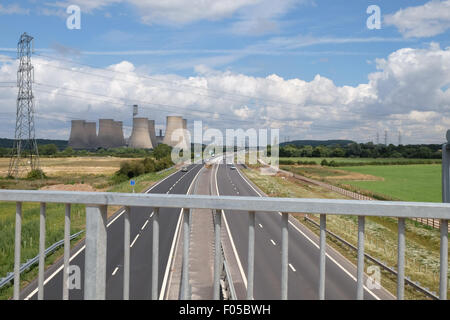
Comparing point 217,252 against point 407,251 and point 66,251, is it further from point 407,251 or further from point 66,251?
point 407,251

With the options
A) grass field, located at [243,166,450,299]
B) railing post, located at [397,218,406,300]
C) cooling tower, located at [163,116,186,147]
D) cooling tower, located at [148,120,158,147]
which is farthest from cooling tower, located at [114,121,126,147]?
railing post, located at [397,218,406,300]

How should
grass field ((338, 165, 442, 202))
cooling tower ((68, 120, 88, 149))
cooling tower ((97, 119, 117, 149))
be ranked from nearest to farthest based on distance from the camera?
grass field ((338, 165, 442, 202)) < cooling tower ((68, 120, 88, 149)) < cooling tower ((97, 119, 117, 149))

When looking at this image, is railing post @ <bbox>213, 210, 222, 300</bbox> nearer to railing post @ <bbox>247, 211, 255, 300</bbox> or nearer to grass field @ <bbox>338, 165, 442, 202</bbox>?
railing post @ <bbox>247, 211, 255, 300</bbox>

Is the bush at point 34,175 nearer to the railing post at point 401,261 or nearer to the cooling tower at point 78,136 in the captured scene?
the railing post at point 401,261

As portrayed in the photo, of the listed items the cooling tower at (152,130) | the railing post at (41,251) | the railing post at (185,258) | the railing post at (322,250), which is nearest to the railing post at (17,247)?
the railing post at (41,251)

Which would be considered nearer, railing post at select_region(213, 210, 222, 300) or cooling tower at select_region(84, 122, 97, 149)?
railing post at select_region(213, 210, 222, 300)

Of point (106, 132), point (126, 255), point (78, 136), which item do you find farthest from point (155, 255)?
point (78, 136)

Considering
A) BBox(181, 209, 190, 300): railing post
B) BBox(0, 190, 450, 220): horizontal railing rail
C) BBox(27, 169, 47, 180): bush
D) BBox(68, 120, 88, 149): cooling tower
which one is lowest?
BBox(27, 169, 47, 180): bush
